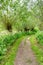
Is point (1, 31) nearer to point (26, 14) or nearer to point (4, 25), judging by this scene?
point (4, 25)

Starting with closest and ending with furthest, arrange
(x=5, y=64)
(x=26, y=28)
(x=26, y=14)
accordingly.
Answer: (x=5, y=64)
(x=26, y=14)
(x=26, y=28)

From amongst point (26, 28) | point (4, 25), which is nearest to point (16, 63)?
point (4, 25)

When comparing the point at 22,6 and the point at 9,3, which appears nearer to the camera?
the point at 9,3

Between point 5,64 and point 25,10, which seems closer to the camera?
point 5,64

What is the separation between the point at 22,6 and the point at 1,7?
8393 mm

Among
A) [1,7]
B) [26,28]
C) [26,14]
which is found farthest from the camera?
[26,28]

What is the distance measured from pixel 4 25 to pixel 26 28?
4002 cm

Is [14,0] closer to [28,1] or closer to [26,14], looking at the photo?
[28,1]

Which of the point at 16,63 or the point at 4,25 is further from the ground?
the point at 4,25

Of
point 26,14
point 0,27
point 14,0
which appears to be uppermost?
point 14,0

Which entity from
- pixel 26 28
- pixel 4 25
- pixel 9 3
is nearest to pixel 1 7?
pixel 9 3

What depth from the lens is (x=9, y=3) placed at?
20719mm

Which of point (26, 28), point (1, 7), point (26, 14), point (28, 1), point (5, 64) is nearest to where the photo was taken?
point (5, 64)

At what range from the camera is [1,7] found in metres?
20.2
